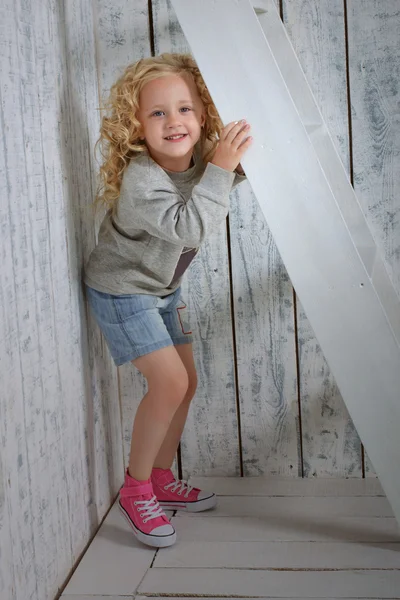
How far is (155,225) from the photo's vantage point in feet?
5.04

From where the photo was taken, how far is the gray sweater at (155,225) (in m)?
1.49

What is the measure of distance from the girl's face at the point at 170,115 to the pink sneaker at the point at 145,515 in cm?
76

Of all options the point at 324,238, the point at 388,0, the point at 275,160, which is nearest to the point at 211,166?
the point at 275,160

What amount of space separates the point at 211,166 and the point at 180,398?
1.82 ft

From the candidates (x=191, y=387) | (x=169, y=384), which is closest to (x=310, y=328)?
(x=191, y=387)

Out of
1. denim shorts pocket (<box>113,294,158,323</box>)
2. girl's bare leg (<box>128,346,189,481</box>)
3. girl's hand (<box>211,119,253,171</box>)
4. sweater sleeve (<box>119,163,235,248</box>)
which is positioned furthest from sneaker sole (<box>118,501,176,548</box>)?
girl's hand (<box>211,119,253,171</box>)

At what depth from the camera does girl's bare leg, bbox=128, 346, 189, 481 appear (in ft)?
5.55

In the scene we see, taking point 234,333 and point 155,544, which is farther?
point 234,333

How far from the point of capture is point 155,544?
164 cm

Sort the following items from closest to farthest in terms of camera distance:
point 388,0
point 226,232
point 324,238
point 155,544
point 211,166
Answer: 1. point 324,238
2. point 211,166
3. point 155,544
4. point 388,0
5. point 226,232

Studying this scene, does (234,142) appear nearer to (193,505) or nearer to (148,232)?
(148,232)

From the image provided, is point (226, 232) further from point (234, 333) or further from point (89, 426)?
point (89, 426)

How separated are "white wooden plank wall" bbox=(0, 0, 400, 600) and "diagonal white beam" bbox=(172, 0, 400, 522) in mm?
370

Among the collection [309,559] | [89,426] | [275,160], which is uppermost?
[275,160]
